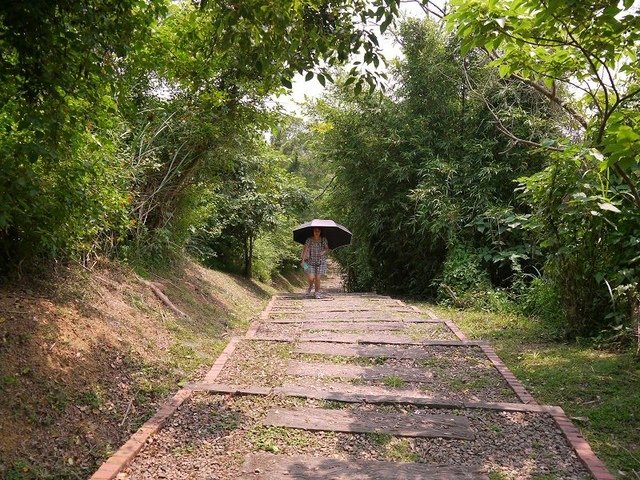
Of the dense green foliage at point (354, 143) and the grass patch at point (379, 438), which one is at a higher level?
the dense green foliage at point (354, 143)

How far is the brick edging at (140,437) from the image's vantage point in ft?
8.48

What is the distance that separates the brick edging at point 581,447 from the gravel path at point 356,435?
0.04m

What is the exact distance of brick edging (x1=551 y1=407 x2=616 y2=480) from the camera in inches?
105

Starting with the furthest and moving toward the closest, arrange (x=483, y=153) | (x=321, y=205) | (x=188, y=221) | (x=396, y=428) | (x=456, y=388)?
(x=321, y=205), (x=483, y=153), (x=188, y=221), (x=456, y=388), (x=396, y=428)

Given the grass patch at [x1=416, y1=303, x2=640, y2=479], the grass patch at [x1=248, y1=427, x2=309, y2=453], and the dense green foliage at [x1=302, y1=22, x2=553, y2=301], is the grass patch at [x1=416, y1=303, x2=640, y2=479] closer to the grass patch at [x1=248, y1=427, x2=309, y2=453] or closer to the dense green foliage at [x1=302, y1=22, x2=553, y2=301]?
the grass patch at [x1=248, y1=427, x2=309, y2=453]

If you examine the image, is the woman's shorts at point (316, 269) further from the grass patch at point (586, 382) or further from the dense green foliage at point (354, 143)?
the grass patch at point (586, 382)

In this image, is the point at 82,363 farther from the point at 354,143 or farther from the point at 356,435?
the point at 354,143

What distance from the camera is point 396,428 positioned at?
127 inches

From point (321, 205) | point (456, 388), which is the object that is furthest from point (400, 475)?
point (321, 205)

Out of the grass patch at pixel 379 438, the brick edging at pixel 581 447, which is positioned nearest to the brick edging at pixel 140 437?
the grass patch at pixel 379 438

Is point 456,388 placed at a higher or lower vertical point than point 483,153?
lower

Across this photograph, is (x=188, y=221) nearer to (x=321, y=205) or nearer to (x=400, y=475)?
(x=400, y=475)

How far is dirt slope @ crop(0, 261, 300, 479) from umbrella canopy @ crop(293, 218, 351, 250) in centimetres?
487

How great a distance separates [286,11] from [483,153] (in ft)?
24.2
